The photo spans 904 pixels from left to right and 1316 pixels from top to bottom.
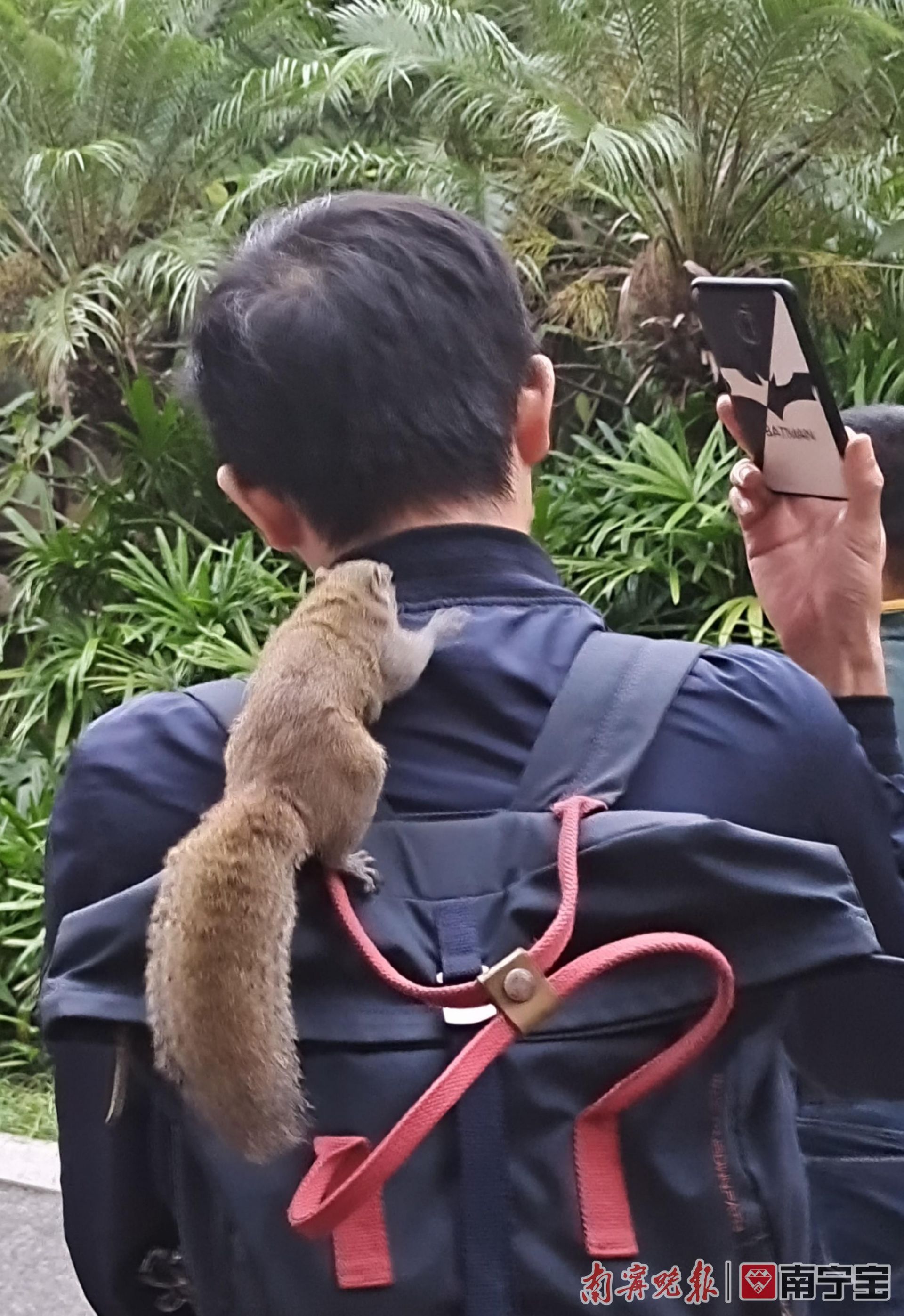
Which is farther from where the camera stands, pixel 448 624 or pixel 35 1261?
pixel 35 1261

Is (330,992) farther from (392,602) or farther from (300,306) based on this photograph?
(300,306)

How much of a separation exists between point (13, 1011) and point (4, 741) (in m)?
1.51

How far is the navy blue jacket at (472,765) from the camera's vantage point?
1.19 metres

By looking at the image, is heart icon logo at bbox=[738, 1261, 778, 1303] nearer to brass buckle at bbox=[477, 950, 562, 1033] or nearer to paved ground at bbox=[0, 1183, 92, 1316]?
brass buckle at bbox=[477, 950, 562, 1033]

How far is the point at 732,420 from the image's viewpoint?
1729 mm

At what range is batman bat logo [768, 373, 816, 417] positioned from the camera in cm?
157

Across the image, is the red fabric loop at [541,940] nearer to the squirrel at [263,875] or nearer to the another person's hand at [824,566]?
the squirrel at [263,875]

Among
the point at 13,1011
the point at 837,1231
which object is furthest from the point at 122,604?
the point at 837,1231

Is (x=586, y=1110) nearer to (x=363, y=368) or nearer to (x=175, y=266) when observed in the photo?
(x=363, y=368)

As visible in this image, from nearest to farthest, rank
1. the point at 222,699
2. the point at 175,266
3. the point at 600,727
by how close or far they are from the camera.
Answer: the point at 600,727, the point at 222,699, the point at 175,266

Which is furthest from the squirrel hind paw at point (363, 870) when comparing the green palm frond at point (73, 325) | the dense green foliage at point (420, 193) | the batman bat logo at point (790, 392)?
the green palm frond at point (73, 325)

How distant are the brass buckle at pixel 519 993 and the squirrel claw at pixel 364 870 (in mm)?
129

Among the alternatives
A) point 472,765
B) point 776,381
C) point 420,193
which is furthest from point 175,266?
point 472,765

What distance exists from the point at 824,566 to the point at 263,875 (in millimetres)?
824
